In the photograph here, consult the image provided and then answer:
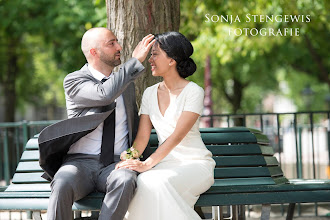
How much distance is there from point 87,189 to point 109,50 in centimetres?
120

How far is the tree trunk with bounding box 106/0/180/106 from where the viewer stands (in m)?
6.36

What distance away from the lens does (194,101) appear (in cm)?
477

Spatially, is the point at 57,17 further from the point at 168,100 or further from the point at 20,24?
the point at 168,100

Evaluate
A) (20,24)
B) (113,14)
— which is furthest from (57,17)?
(113,14)

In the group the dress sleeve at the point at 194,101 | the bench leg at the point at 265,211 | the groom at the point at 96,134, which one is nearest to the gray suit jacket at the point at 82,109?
the groom at the point at 96,134

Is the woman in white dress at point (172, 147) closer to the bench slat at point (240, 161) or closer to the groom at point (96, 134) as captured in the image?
the groom at point (96, 134)

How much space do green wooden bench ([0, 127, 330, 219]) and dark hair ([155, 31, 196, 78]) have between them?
0.87 m

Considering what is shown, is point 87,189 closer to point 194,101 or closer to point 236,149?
point 194,101

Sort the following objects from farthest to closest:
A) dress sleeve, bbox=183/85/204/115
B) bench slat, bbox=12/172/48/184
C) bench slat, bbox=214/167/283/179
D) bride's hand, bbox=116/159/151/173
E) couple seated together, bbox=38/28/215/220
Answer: bench slat, bbox=12/172/48/184 → bench slat, bbox=214/167/283/179 → dress sleeve, bbox=183/85/204/115 → bride's hand, bbox=116/159/151/173 → couple seated together, bbox=38/28/215/220

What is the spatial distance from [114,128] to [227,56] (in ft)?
33.8

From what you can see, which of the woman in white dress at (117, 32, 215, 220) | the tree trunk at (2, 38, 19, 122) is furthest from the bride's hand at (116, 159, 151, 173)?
the tree trunk at (2, 38, 19, 122)

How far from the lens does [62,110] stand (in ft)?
192

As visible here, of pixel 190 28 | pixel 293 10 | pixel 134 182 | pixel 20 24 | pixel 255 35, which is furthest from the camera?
pixel 20 24

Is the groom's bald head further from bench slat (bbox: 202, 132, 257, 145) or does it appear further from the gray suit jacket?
bench slat (bbox: 202, 132, 257, 145)
